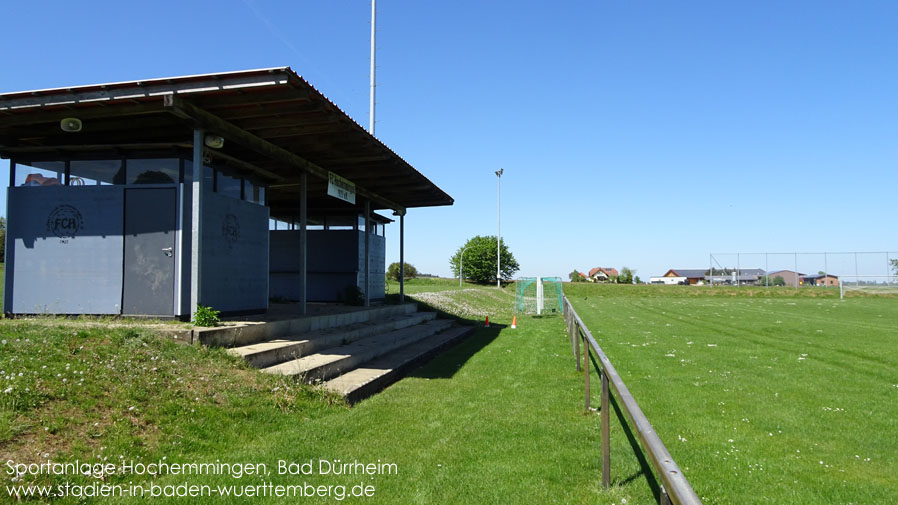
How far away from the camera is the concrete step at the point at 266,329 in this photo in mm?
6984

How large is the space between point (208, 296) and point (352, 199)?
4.86 m

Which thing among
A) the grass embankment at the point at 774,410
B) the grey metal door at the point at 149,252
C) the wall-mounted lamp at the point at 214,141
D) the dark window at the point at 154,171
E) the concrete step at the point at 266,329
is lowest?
the grass embankment at the point at 774,410

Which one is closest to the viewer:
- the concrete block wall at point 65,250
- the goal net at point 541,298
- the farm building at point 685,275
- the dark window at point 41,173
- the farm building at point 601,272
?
the concrete block wall at point 65,250

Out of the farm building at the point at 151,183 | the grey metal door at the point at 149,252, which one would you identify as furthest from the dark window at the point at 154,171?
the grey metal door at the point at 149,252

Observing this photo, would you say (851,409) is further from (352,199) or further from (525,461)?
(352,199)

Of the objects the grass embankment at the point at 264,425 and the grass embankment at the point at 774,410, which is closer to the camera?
the grass embankment at the point at 264,425

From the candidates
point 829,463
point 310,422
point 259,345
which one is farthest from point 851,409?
point 259,345

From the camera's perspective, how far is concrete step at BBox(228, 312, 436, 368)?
713 centimetres

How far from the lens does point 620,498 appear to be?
3.70m

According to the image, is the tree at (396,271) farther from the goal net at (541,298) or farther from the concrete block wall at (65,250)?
the concrete block wall at (65,250)

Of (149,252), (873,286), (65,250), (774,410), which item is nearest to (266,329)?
(149,252)

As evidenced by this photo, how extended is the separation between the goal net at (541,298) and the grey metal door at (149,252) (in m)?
17.3

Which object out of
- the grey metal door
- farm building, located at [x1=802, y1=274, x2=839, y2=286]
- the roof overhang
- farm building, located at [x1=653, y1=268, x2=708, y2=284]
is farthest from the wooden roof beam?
farm building, located at [x1=653, y1=268, x2=708, y2=284]

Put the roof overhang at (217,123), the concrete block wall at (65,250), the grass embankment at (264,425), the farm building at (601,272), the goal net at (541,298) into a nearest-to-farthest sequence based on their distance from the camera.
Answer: the grass embankment at (264,425) < the roof overhang at (217,123) < the concrete block wall at (65,250) < the goal net at (541,298) < the farm building at (601,272)
